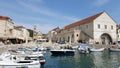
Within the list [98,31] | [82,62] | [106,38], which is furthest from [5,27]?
[82,62]

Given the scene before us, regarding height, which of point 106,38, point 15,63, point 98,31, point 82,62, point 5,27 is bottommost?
point 82,62

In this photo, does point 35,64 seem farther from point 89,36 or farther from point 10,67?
point 89,36

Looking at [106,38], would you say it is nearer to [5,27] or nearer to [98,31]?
[98,31]

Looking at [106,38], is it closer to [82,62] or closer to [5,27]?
[5,27]

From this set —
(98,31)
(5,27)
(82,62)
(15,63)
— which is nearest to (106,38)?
(98,31)

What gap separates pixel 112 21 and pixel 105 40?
7.98 metres

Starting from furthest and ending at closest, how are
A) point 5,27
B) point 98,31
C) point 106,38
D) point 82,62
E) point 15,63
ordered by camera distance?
point 106,38
point 98,31
point 5,27
point 82,62
point 15,63

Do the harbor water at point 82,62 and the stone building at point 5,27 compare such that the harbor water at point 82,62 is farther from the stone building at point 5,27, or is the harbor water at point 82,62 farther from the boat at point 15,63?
the stone building at point 5,27

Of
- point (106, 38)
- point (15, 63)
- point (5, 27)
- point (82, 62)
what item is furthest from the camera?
point (106, 38)

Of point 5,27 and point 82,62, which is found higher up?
point 5,27

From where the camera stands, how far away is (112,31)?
265 ft

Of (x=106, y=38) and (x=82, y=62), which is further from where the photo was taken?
(x=106, y=38)

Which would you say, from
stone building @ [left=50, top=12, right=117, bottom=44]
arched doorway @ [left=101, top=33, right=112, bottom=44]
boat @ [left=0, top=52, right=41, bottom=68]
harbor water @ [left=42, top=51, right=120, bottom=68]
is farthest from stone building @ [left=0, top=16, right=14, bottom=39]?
boat @ [left=0, top=52, right=41, bottom=68]

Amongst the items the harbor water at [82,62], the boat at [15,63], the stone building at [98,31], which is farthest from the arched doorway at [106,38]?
the boat at [15,63]
